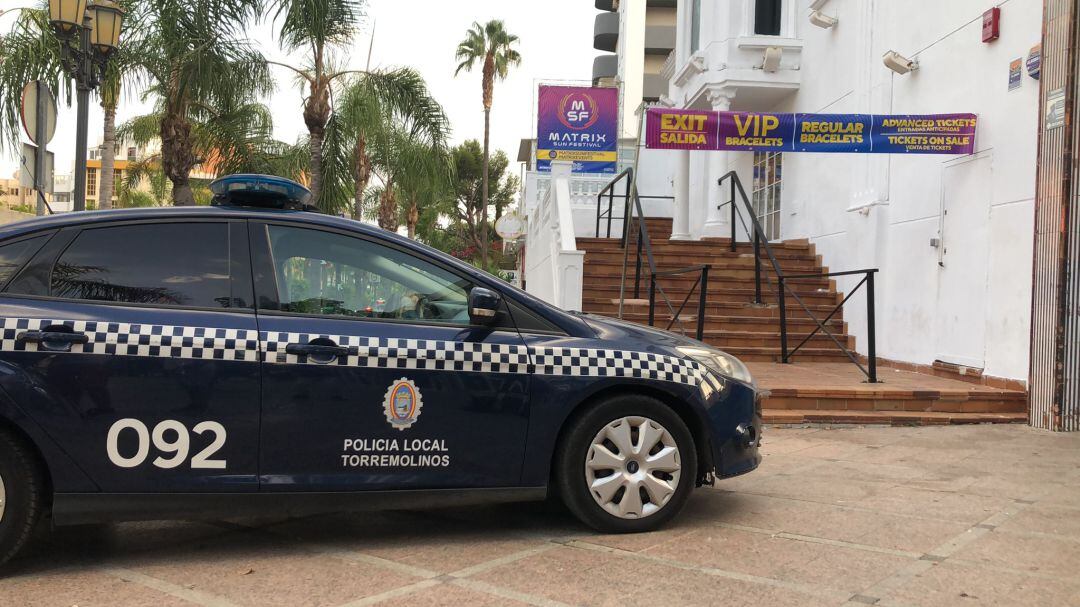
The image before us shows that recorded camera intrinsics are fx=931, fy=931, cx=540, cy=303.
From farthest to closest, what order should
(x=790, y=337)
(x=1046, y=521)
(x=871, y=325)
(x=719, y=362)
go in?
(x=790, y=337) → (x=871, y=325) → (x=1046, y=521) → (x=719, y=362)

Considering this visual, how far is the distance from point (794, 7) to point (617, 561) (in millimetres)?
13630

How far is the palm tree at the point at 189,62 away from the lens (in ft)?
46.1

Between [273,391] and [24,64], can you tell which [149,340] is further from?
[24,64]

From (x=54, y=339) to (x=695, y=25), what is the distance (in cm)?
1680

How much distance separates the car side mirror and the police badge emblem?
0.42 m

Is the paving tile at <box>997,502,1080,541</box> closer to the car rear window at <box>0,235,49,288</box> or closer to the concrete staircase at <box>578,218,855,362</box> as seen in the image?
the car rear window at <box>0,235,49,288</box>

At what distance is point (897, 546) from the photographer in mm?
4270

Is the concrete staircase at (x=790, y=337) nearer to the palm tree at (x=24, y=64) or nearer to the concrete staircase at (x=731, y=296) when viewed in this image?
the concrete staircase at (x=731, y=296)

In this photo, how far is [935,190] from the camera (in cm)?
1045

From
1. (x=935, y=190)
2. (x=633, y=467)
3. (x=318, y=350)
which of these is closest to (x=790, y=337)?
(x=935, y=190)

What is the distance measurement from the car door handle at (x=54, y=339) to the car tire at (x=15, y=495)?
372mm

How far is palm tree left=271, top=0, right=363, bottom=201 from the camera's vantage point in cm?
1517

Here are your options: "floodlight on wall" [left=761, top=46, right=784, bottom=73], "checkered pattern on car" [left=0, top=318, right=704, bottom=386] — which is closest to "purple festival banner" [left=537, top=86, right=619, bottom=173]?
"floodlight on wall" [left=761, top=46, right=784, bottom=73]

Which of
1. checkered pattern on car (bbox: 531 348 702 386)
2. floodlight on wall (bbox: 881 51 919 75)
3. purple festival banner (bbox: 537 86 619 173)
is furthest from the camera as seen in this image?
purple festival banner (bbox: 537 86 619 173)
